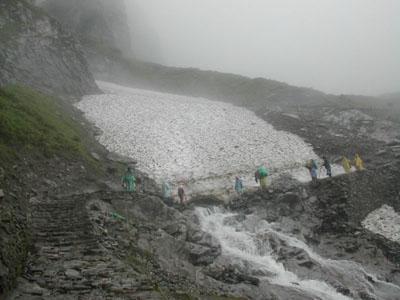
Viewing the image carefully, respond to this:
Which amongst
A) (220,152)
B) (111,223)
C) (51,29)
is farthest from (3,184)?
(51,29)

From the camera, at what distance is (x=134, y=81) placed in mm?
73938

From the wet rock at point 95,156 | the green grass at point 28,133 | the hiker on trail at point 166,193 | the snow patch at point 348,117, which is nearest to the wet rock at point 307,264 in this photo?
the hiker on trail at point 166,193

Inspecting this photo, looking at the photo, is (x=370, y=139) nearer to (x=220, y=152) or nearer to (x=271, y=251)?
(x=220, y=152)

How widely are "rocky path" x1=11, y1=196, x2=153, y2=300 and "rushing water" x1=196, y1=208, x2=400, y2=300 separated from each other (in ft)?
20.7

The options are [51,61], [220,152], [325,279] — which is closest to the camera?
[325,279]

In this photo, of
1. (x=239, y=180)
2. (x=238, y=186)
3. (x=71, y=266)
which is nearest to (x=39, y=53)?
(x=239, y=180)

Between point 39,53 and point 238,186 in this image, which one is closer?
point 238,186

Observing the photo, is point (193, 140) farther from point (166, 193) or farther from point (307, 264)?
point (307, 264)

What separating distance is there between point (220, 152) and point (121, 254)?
65.3ft

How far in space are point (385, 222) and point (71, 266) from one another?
1740 centimetres

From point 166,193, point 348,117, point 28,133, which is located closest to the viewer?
point 28,133

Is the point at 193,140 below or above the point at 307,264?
above

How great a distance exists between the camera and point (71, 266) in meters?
12.7

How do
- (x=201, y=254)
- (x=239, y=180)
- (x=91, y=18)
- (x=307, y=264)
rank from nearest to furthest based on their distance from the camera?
(x=201, y=254) < (x=307, y=264) < (x=239, y=180) < (x=91, y=18)
